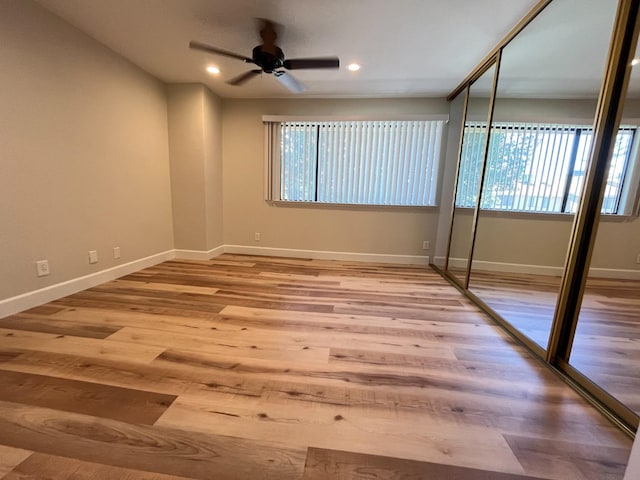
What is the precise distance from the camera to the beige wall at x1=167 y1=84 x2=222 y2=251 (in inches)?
134

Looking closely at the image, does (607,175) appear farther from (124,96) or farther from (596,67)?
(124,96)

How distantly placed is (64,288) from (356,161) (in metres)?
3.59

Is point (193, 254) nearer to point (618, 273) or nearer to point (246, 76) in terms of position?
point (246, 76)

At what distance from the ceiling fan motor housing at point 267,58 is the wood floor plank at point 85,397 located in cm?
256

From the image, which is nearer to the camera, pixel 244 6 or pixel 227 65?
pixel 244 6

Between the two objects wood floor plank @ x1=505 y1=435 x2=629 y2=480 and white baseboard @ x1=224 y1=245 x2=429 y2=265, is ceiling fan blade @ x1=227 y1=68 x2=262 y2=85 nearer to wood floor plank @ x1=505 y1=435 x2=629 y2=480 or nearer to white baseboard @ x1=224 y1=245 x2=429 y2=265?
white baseboard @ x1=224 y1=245 x2=429 y2=265

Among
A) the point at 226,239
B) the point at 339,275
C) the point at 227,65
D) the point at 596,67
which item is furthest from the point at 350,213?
the point at 596,67

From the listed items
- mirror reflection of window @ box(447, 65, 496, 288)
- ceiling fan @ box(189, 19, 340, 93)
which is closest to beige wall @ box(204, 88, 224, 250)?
ceiling fan @ box(189, 19, 340, 93)

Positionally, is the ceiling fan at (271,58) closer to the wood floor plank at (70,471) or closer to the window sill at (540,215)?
the window sill at (540,215)

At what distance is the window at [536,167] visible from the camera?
4.79 feet

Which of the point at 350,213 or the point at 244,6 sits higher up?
the point at 244,6

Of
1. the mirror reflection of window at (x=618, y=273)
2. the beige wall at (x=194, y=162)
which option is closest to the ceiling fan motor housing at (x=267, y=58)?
the beige wall at (x=194, y=162)

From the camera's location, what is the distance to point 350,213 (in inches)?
154

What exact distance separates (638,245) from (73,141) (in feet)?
14.3
